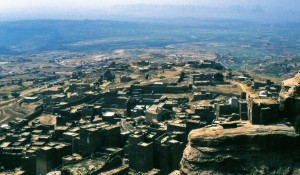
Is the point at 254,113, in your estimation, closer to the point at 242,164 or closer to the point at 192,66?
the point at 242,164

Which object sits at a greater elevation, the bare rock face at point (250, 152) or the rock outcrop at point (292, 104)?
the rock outcrop at point (292, 104)

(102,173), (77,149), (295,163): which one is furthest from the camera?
(77,149)

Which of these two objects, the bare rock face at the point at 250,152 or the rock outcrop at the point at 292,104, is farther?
the rock outcrop at the point at 292,104

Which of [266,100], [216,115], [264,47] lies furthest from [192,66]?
[264,47]

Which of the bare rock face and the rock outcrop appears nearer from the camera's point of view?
the bare rock face

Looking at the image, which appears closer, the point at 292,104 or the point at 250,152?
the point at 250,152

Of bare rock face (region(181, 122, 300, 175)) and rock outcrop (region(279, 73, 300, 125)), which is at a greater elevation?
rock outcrop (region(279, 73, 300, 125))

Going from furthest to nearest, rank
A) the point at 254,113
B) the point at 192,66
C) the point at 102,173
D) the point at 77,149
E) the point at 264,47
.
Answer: the point at 264,47, the point at 192,66, the point at 77,149, the point at 102,173, the point at 254,113

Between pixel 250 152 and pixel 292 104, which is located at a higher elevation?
pixel 292 104
